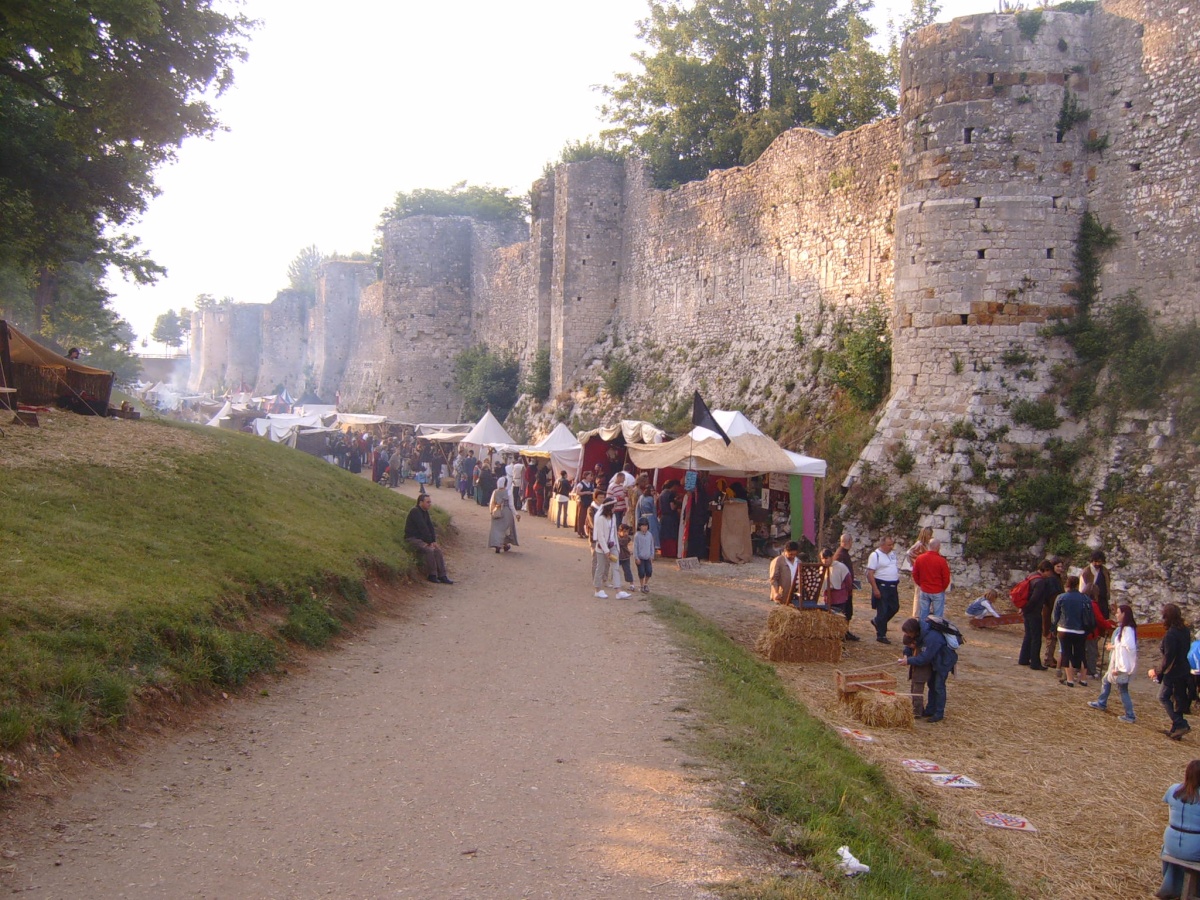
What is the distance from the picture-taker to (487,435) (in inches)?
1098

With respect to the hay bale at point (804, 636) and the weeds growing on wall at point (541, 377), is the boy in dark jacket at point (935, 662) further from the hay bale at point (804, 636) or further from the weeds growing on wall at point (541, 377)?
the weeds growing on wall at point (541, 377)

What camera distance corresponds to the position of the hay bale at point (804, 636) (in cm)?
1105

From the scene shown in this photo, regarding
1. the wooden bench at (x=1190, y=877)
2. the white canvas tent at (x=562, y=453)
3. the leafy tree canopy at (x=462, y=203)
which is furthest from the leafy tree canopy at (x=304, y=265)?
the wooden bench at (x=1190, y=877)

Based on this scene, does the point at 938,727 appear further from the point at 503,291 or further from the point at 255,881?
the point at 503,291

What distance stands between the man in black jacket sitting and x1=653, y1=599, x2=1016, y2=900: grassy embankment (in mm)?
6225

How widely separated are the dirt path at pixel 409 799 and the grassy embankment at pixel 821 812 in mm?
265

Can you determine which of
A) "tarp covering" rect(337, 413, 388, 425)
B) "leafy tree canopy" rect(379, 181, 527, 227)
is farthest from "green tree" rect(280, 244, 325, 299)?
"tarp covering" rect(337, 413, 388, 425)

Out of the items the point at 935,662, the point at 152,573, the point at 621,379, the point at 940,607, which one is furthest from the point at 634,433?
the point at 152,573

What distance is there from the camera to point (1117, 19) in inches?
575

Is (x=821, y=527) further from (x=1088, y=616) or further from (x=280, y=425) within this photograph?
(x=280, y=425)

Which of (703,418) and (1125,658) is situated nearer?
(1125,658)

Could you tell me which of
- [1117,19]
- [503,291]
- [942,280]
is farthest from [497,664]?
[503,291]

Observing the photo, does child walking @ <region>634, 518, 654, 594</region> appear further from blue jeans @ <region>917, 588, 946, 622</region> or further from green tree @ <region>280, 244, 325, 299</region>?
green tree @ <region>280, 244, 325, 299</region>

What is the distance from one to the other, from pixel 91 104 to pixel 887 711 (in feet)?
41.8
